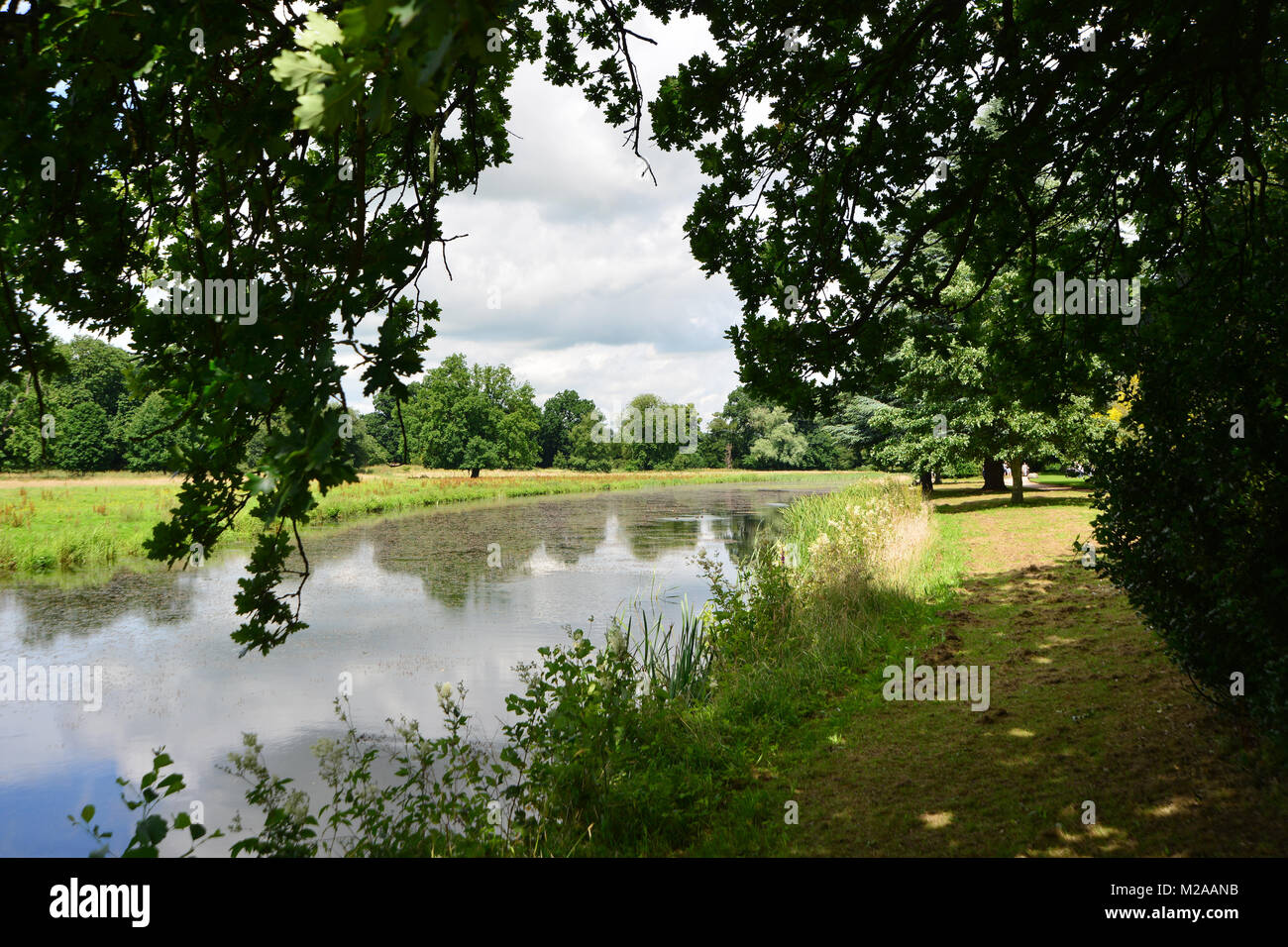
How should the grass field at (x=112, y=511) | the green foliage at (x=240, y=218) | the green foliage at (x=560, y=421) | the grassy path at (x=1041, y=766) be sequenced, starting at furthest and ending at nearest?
the green foliage at (x=560, y=421) < the grass field at (x=112, y=511) < the grassy path at (x=1041, y=766) < the green foliage at (x=240, y=218)

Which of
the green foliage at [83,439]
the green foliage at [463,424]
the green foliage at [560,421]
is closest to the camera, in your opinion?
the green foliage at [83,439]

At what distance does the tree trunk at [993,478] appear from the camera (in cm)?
2298

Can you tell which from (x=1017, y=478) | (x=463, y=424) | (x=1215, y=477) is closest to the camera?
(x=1215, y=477)

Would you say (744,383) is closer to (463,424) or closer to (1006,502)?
(1006,502)

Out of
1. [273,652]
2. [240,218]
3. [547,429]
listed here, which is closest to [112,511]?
[273,652]

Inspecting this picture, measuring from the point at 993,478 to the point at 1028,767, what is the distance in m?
21.2

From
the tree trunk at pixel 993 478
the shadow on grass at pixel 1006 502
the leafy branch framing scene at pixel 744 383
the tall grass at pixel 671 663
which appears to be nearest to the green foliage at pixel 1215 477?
the leafy branch framing scene at pixel 744 383

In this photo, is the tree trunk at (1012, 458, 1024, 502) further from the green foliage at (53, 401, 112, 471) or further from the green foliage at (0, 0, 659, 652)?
the green foliage at (53, 401, 112, 471)

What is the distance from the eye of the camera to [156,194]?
412cm

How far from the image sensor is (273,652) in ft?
A: 31.1

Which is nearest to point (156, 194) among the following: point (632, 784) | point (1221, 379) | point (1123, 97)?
point (632, 784)

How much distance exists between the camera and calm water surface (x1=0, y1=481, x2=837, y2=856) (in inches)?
243

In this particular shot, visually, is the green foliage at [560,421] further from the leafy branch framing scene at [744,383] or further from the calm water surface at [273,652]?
the leafy branch framing scene at [744,383]

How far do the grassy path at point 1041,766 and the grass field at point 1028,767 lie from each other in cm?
1
